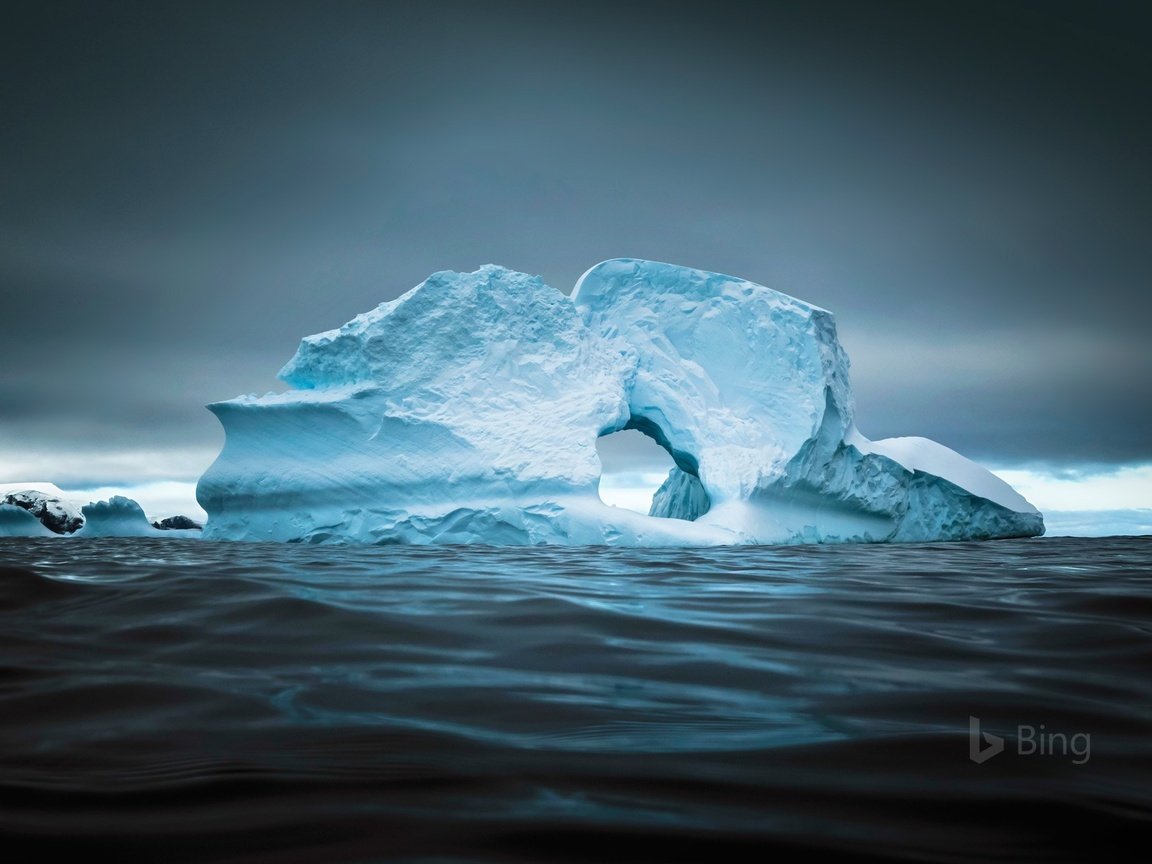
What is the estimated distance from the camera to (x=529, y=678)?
1953 millimetres

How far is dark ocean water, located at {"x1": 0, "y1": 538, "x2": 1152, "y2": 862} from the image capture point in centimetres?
102

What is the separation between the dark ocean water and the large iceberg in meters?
11.2

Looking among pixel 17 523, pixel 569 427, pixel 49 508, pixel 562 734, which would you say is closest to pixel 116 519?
pixel 17 523

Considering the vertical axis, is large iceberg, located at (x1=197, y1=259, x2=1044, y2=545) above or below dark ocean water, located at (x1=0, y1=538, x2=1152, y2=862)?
above

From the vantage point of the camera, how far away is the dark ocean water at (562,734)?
1019 mm

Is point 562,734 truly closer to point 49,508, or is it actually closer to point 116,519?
point 116,519

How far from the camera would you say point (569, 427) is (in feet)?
49.3

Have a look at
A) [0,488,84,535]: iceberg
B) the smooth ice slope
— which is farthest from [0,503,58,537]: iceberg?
[0,488,84,535]: iceberg

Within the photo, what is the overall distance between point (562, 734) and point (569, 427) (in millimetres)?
13570

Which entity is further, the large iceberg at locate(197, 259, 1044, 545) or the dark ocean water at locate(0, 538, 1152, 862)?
the large iceberg at locate(197, 259, 1044, 545)

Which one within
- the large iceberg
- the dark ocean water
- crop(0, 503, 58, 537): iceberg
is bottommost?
crop(0, 503, 58, 537): iceberg

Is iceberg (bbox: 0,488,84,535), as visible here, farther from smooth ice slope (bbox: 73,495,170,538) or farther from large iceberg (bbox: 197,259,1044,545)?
large iceberg (bbox: 197,259,1044,545)

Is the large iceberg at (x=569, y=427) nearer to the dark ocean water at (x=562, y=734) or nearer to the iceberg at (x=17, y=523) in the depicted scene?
the iceberg at (x=17, y=523)

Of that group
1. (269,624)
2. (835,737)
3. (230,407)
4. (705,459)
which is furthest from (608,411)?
(835,737)
